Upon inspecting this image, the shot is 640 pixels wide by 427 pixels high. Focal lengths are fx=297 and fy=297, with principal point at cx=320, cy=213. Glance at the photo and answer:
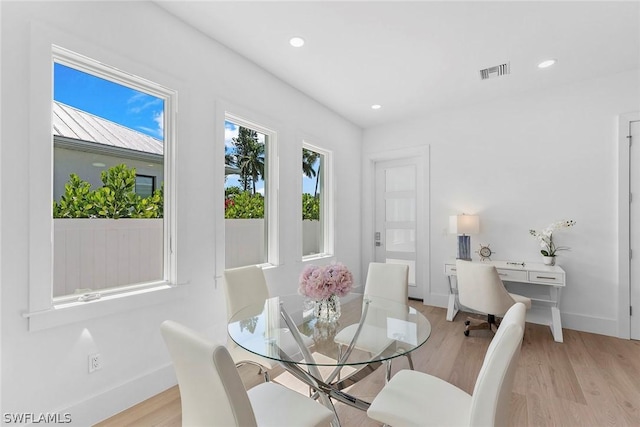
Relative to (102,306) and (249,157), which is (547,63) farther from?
(102,306)

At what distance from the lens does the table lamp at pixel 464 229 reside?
3.73 metres

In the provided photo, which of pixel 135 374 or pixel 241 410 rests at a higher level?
pixel 241 410

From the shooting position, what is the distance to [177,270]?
7.52 feet

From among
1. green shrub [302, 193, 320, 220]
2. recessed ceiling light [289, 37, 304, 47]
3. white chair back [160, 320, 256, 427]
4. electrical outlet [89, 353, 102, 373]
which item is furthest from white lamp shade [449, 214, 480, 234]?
electrical outlet [89, 353, 102, 373]

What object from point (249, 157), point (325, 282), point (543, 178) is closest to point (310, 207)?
point (249, 157)

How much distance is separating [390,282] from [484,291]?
1.10m

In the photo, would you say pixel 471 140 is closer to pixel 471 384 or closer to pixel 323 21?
pixel 323 21

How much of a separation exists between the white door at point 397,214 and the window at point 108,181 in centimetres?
339

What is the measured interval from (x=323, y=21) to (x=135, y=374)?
2.93 m

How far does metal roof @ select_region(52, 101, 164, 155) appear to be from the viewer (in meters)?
1.85

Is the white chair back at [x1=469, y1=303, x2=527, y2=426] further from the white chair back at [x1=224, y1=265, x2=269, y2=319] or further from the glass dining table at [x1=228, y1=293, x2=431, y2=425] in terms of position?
the white chair back at [x1=224, y1=265, x2=269, y2=319]

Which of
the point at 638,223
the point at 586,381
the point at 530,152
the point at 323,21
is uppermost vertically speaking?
the point at 323,21

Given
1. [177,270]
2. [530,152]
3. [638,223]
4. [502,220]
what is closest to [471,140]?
[530,152]

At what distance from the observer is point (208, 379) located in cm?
98
